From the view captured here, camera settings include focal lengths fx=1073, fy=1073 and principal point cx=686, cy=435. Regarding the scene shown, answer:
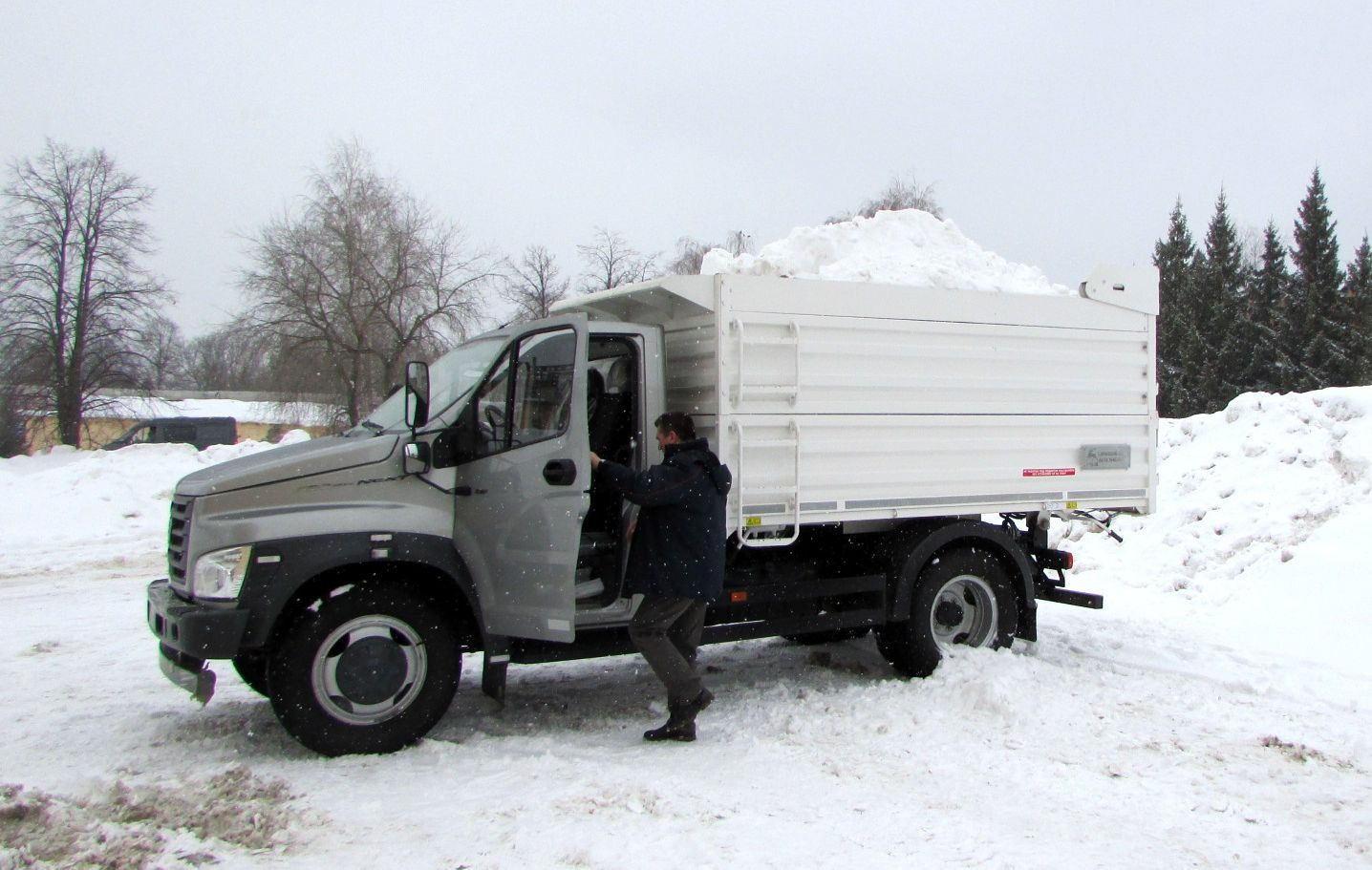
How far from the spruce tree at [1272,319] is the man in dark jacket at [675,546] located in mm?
50500

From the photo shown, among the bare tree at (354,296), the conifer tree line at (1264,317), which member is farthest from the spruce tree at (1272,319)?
the bare tree at (354,296)

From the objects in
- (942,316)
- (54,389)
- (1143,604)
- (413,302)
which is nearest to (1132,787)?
(942,316)

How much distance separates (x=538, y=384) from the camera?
605cm

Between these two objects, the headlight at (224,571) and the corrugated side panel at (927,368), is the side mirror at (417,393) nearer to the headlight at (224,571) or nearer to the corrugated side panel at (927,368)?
the headlight at (224,571)

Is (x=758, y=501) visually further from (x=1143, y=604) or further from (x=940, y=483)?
(x=1143, y=604)

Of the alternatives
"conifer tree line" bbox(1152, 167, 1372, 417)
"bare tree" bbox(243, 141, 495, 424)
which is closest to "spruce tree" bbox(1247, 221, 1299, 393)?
"conifer tree line" bbox(1152, 167, 1372, 417)

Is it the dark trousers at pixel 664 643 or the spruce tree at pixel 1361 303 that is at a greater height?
the spruce tree at pixel 1361 303

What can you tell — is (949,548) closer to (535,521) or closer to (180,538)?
(535,521)

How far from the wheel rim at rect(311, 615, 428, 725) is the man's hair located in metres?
1.76

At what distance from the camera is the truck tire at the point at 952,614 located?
735 centimetres

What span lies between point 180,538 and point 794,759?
3.44 m

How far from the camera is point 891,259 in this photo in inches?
352

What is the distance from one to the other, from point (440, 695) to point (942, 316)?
405 centimetres

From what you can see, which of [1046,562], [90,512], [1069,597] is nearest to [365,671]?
[1046,562]
